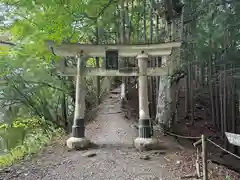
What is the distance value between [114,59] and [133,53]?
1.59 feet

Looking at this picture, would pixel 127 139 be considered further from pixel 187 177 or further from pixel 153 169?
pixel 187 177

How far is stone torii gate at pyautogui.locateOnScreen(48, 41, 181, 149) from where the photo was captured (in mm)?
6488

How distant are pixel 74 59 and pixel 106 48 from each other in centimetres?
360

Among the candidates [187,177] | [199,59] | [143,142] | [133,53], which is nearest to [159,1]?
[133,53]

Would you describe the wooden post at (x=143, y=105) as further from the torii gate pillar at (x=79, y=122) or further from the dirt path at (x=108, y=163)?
the torii gate pillar at (x=79, y=122)

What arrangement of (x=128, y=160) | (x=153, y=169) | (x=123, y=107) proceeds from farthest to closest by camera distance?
1. (x=123, y=107)
2. (x=128, y=160)
3. (x=153, y=169)

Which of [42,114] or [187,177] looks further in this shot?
[42,114]

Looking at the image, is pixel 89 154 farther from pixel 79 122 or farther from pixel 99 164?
pixel 79 122

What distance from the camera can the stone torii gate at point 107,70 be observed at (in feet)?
21.3

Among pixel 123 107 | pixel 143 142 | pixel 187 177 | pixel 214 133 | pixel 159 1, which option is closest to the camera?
pixel 187 177

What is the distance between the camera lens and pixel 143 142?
6.24 m

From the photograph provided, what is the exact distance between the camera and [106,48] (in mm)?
6875

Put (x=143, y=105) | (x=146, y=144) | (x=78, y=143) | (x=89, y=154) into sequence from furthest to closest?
1. (x=143, y=105)
2. (x=78, y=143)
3. (x=146, y=144)
4. (x=89, y=154)

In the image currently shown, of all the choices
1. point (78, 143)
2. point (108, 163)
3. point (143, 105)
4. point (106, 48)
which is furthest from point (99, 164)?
point (106, 48)
